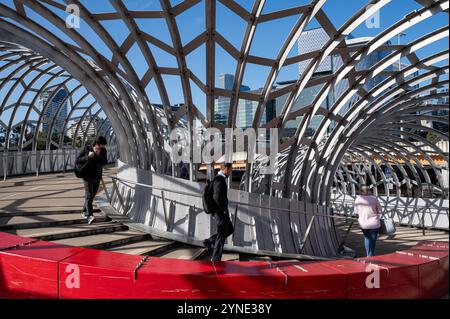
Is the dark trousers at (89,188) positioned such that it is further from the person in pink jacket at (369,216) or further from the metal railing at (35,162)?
the metal railing at (35,162)

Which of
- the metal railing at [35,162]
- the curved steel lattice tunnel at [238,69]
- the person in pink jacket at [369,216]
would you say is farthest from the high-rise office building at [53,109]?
the person in pink jacket at [369,216]

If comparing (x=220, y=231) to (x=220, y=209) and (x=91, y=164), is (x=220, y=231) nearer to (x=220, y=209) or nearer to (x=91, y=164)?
(x=220, y=209)

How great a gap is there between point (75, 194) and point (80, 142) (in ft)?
90.9

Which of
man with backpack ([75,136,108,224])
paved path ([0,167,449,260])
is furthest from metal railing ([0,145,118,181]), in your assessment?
man with backpack ([75,136,108,224])

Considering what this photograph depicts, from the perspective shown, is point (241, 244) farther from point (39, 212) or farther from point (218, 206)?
point (39, 212)

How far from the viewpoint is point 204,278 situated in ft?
15.0

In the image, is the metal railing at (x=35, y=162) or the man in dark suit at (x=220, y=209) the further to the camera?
the metal railing at (x=35, y=162)

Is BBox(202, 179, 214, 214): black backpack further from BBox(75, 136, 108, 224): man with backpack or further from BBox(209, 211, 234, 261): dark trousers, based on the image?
BBox(75, 136, 108, 224): man with backpack

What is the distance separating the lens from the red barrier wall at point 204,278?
4.59 m

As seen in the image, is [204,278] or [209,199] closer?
[204,278]

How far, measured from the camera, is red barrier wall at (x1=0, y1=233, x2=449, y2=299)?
4594 mm

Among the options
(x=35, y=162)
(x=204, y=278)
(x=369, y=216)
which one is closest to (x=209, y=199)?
(x=204, y=278)

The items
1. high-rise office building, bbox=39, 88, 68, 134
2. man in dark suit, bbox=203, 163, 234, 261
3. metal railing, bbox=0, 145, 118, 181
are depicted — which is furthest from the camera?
high-rise office building, bbox=39, 88, 68, 134
